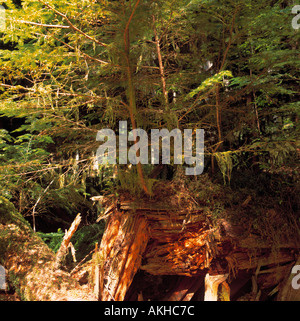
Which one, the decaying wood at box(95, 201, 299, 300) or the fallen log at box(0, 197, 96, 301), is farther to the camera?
the decaying wood at box(95, 201, 299, 300)

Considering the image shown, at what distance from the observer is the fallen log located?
3.37 meters

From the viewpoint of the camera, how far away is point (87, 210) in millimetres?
6613

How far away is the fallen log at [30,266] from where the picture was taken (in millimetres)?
3369

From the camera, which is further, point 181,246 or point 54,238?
point 54,238

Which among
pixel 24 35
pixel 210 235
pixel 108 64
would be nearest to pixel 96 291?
pixel 210 235

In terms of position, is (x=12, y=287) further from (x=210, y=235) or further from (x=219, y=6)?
(x=219, y=6)

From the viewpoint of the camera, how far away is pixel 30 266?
3.75 metres
